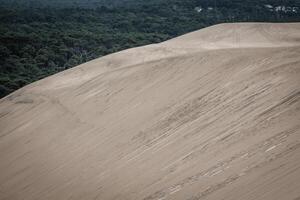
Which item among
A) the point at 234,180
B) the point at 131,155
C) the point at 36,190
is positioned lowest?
the point at 36,190

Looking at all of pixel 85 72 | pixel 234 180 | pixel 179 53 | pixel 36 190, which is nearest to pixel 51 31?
pixel 85 72

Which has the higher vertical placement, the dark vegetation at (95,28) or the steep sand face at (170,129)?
the steep sand face at (170,129)

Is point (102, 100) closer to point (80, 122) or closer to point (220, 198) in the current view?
point (80, 122)

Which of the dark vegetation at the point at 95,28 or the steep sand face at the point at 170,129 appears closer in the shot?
the steep sand face at the point at 170,129

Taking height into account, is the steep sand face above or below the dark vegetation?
above

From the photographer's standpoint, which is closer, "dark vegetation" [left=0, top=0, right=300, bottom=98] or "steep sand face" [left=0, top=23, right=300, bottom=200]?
"steep sand face" [left=0, top=23, right=300, bottom=200]
